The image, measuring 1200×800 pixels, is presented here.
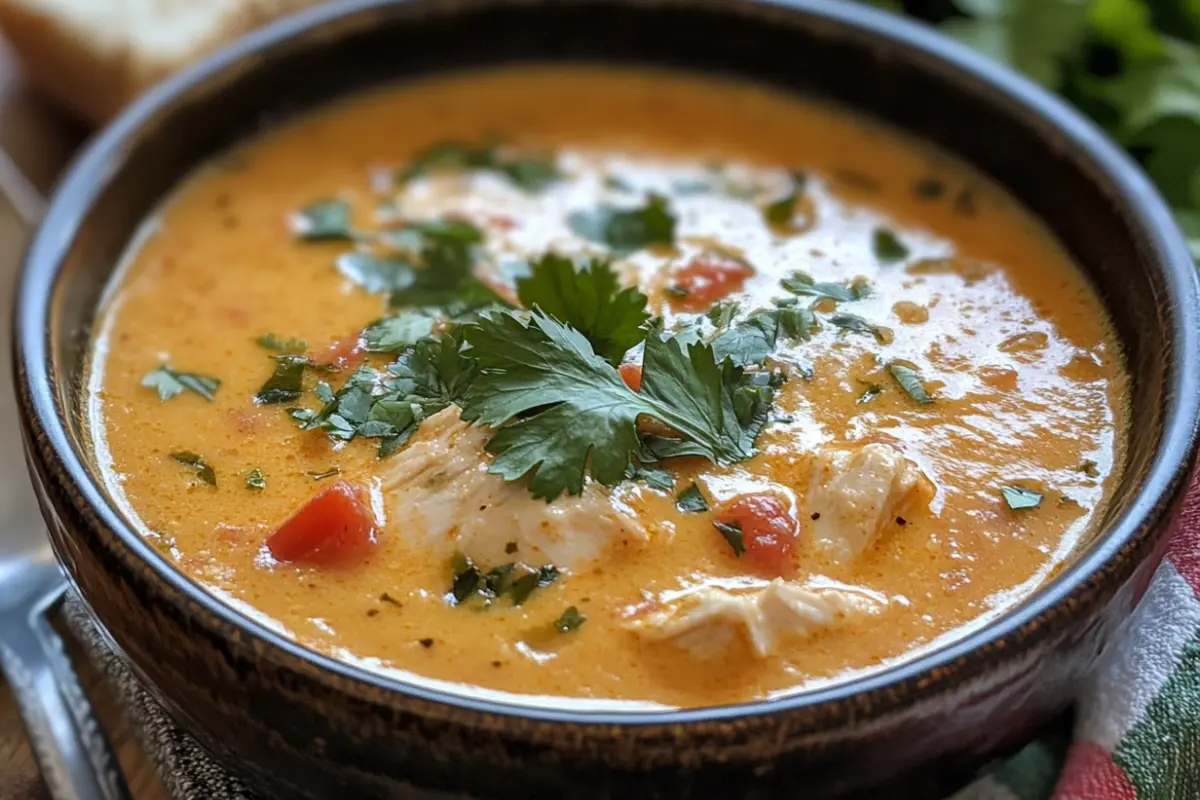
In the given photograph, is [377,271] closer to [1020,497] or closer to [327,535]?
[327,535]

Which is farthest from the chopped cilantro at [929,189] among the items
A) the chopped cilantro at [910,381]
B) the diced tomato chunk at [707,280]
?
the chopped cilantro at [910,381]

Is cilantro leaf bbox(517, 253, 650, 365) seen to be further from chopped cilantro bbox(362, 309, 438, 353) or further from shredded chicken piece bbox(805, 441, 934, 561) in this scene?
shredded chicken piece bbox(805, 441, 934, 561)

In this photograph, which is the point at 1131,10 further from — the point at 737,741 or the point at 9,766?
the point at 9,766

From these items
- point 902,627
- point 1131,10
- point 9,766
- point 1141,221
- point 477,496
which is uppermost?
point 1131,10

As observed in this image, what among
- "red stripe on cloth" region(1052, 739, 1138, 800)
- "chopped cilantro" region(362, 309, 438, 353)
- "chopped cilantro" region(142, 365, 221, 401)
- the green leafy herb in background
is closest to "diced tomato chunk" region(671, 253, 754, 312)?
"chopped cilantro" region(362, 309, 438, 353)

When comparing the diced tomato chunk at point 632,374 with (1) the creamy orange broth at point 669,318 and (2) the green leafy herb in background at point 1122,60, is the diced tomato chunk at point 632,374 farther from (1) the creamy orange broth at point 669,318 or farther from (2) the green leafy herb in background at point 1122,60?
(2) the green leafy herb in background at point 1122,60

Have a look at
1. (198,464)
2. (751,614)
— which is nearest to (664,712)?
(751,614)

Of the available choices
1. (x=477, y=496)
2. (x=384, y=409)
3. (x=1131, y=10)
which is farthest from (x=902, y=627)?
(x=1131, y=10)
